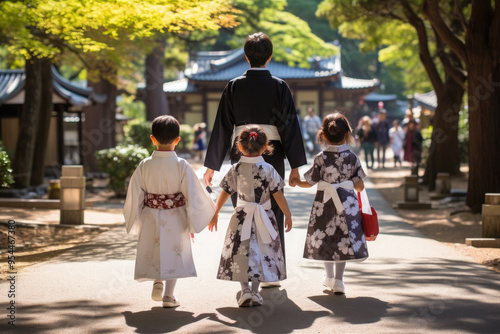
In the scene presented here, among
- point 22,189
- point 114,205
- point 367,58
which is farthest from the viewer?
point 367,58

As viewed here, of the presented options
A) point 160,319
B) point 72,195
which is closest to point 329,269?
point 160,319

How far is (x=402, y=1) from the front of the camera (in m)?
15.4

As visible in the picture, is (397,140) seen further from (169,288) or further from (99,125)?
(169,288)

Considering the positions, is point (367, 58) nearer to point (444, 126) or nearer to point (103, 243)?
point (444, 126)

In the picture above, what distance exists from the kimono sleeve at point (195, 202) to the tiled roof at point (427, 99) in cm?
3231

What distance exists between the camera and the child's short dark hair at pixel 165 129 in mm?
5379

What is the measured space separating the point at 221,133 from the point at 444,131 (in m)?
12.8

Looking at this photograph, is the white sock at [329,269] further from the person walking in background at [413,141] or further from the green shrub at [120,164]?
the person walking in background at [413,141]

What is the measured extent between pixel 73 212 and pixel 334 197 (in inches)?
234

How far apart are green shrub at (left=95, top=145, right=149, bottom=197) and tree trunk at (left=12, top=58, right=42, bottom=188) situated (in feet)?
5.68

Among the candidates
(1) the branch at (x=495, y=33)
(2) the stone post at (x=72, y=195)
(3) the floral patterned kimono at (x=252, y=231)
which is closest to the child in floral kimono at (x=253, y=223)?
(3) the floral patterned kimono at (x=252, y=231)

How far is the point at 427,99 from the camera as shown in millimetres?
38375

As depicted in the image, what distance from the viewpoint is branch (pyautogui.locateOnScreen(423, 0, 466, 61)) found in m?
12.1

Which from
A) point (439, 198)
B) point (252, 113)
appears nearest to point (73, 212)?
point (252, 113)
